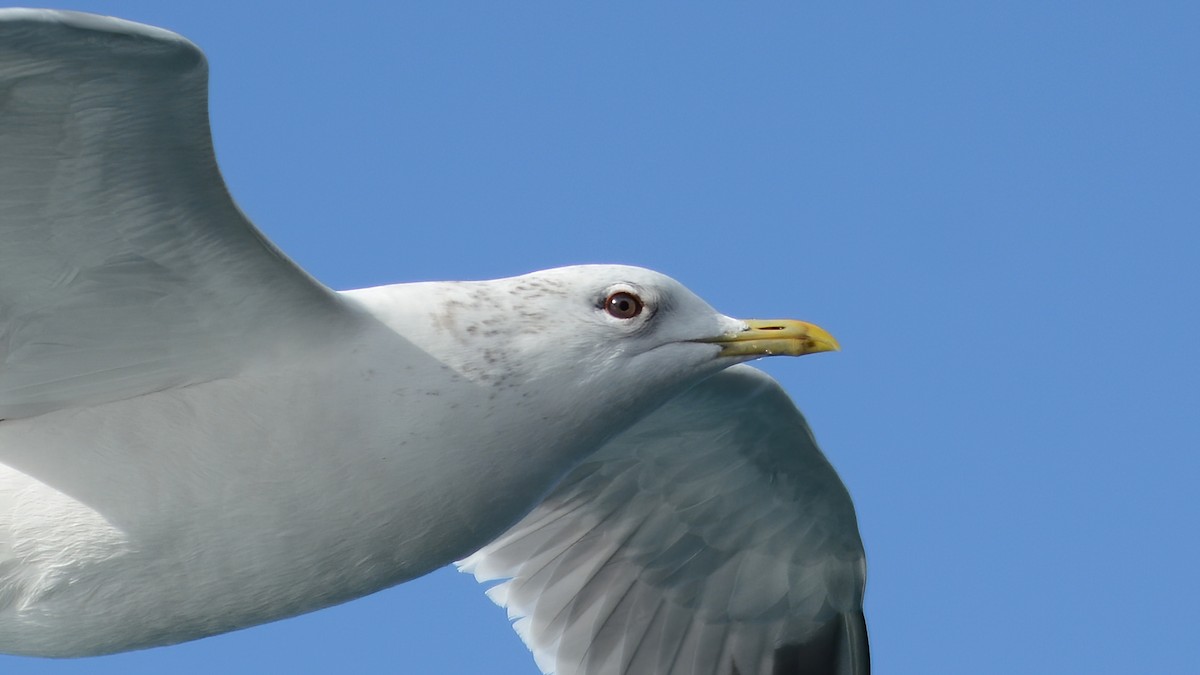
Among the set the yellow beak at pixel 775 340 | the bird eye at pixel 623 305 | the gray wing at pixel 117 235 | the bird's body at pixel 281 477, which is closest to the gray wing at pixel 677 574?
the yellow beak at pixel 775 340

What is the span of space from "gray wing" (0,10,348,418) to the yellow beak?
152 centimetres

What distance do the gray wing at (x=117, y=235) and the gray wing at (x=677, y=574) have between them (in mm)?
2802

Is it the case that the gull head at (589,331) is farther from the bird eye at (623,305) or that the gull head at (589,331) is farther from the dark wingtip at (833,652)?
the dark wingtip at (833,652)

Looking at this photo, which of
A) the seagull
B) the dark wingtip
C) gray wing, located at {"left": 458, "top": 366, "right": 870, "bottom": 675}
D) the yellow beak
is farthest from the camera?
the dark wingtip

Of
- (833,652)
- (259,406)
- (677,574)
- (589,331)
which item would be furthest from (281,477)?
(833,652)

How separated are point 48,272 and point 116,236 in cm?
33

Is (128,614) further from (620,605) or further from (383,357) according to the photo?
(620,605)

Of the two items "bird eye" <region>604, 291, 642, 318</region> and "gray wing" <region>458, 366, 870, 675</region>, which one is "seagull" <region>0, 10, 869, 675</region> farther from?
"gray wing" <region>458, 366, 870, 675</region>

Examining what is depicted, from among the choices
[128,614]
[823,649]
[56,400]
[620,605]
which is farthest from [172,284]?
[823,649]

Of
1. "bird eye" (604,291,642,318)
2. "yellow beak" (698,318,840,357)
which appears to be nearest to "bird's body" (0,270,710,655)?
"bird eye" (604,291,642,318)

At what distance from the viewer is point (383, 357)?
21.3 ft

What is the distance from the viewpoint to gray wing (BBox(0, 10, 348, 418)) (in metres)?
5.54

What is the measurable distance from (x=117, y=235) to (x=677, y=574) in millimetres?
4043

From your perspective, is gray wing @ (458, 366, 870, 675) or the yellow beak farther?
gray wing @ (458, 366, 870, 675)
